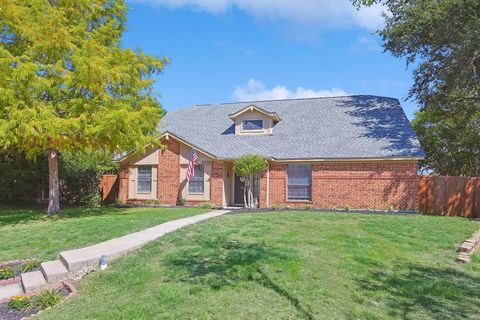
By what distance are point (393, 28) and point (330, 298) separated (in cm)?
2101

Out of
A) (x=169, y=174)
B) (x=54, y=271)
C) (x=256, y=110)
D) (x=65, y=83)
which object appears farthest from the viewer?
(x=256, y=110)

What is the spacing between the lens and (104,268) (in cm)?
820

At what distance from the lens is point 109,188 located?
2348 cm

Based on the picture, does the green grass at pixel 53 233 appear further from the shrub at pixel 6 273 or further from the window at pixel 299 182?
the window at pixel 299 182

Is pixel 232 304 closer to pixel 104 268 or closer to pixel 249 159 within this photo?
pixel 104 268

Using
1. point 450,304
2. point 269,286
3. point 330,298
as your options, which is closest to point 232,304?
point 269,286

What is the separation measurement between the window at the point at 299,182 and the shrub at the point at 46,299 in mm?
14407

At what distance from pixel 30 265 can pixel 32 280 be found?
106 centimetres

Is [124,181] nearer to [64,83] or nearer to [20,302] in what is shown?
[64,83]

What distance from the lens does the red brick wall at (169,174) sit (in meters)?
21.5

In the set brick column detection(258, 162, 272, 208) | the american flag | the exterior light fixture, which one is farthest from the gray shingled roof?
the exterior light fixture

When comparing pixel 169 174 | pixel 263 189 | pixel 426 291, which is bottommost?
pixel 426 291

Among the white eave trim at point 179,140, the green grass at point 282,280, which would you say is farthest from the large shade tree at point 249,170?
the green grass at point 282,280

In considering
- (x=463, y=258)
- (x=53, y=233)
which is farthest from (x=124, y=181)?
(x=463, y=258)
